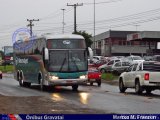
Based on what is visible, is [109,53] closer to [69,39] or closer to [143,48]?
[143,48]

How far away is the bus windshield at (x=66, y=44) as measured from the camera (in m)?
28.5

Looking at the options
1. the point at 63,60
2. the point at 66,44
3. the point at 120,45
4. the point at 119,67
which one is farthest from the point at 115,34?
the point at 63,60

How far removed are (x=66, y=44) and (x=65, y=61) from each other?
0.97m

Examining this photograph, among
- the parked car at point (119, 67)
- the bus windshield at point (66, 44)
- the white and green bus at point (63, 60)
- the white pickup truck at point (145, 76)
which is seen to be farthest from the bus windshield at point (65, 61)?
the parked car at point (119, 67)

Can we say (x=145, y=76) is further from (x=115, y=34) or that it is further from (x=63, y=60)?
(x=115, y=34)

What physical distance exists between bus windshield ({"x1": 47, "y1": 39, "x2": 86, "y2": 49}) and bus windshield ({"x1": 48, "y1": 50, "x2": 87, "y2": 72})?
269mm

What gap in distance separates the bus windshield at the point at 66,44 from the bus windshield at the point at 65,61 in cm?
27

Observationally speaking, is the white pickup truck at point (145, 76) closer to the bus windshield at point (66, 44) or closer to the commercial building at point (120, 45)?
the bus windshield at point (66, 44)

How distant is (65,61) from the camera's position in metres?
28.3

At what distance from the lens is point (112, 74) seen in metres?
53.3

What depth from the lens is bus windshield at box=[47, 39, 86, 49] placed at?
2845cm

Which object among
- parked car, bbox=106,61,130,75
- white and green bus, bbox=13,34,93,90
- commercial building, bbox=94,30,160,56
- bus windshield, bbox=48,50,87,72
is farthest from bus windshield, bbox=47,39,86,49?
commercial building, bbox=94,30,160,56

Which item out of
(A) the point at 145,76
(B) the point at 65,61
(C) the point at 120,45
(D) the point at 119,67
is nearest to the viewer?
(A) the point at 145,76

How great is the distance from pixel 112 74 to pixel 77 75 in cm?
2513
